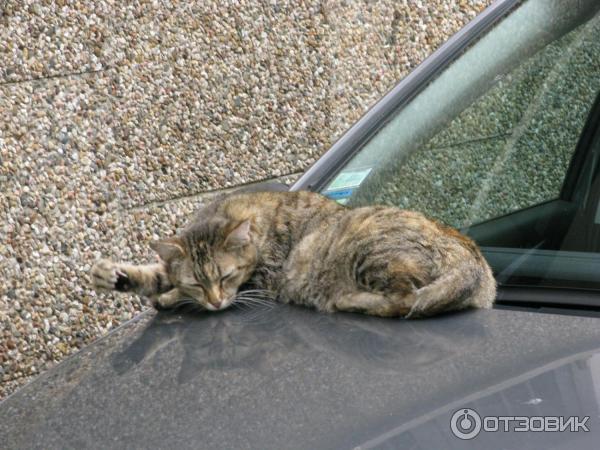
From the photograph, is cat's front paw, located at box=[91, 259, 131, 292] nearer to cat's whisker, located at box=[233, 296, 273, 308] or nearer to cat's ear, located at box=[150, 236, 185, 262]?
cat's ear, located at box=[150, 236, 185, 262]

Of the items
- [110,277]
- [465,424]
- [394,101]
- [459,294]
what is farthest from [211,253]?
[465,424]

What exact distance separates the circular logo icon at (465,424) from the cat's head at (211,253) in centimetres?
159

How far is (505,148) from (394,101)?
507 mm

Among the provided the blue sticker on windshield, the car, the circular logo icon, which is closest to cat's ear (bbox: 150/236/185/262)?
the car

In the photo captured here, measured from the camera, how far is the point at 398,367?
211 cm

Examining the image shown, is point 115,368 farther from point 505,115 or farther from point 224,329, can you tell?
point 505,115

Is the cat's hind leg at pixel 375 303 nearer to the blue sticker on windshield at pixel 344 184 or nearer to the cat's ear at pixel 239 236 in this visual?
Result: the blue sticker on windshield at pixel 344 184

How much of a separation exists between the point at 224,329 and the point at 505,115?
1.12 metres

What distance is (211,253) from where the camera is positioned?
3.51m

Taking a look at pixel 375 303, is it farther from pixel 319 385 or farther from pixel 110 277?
pixel 110 277

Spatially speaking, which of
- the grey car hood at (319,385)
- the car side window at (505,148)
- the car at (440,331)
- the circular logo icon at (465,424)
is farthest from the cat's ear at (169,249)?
the circular logo icon at (465,424)

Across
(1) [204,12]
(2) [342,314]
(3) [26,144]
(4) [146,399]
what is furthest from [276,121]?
(4) [146,399]

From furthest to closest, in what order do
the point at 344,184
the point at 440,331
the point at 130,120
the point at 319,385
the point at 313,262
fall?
the point at 130,120, the point at 344,184, the point at 313,262, the point at 440,331, the point at 319,385

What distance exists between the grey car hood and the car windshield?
17.4 inches
